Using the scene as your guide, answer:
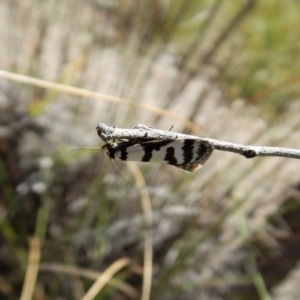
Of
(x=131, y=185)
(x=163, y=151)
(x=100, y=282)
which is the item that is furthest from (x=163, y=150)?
(x=131, y=185)

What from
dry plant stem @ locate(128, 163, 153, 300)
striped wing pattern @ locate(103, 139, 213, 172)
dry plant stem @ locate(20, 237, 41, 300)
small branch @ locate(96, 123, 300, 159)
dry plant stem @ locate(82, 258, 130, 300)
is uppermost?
small branch @ locate(96, 123, 300, 159)

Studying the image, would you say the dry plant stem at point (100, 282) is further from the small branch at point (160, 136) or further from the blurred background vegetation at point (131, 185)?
the small branch at point (160, 136)

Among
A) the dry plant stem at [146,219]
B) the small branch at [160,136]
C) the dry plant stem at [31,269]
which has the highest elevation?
the small branch at [160,136]

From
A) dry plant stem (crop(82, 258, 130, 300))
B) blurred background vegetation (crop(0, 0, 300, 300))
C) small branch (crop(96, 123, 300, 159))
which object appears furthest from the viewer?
blurred background vegetation (crop(0, 0, 300, 300))

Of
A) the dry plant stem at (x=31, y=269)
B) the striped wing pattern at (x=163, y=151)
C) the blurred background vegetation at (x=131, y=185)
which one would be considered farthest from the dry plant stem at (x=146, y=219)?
the striped wing pattern at (x=163, y=151)

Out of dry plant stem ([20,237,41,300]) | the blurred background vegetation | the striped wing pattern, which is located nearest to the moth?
the striped wing pattern

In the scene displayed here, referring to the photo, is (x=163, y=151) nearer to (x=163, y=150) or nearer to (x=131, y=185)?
(x=163, y=150)

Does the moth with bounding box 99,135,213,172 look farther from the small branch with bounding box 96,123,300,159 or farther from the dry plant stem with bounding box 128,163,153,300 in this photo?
the dry plant stem with bounding box 128,163,153,300

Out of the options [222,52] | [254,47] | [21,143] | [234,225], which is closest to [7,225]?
[21,143]
